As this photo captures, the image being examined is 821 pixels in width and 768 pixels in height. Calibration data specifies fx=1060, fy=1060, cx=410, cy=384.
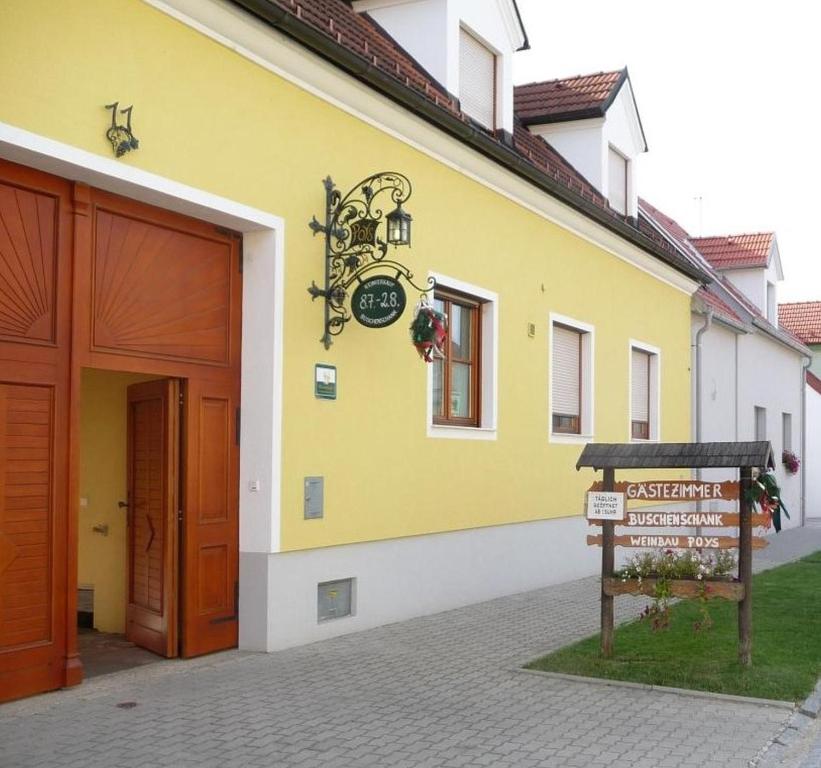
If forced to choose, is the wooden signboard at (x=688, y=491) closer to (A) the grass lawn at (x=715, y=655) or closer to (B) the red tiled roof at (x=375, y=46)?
(A) the grass lawn at (x=715, y=655)

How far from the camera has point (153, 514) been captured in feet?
27.8

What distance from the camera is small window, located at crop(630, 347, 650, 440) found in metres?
16.9

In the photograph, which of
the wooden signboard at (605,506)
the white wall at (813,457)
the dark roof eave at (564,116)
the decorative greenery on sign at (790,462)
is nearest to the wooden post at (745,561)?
the wooden signboard at (605,506)

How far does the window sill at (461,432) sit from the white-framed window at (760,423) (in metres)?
14.7

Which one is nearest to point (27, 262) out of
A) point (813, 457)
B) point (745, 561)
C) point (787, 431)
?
point (745, 561)

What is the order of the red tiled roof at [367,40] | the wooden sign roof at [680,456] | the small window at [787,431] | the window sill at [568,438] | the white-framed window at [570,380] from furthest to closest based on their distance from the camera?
the small window at [787,431] < the white-framed window at [570,380] < the window sill at [568,438] < the red tiled roof at [367,40] < the wooden sign roof at [680,456]

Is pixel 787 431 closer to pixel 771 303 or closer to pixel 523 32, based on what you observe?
pixel 771 303

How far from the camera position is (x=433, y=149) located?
1084cm

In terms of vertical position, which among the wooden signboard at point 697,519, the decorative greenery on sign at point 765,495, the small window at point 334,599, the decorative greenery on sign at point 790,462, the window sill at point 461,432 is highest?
the window sill at point 461,432

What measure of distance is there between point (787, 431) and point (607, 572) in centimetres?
2148

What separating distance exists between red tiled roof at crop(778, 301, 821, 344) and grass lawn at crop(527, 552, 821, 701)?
1094 inches

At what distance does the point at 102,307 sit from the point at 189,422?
125 centimetres

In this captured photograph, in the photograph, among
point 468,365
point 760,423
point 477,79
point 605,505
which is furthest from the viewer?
point 760,423

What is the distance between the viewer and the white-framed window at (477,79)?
12.7 m
